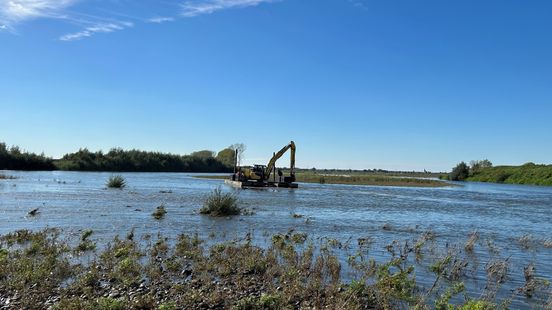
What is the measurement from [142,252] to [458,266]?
9.59 m

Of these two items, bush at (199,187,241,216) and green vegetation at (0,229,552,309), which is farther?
bush at (199,187,241,216)

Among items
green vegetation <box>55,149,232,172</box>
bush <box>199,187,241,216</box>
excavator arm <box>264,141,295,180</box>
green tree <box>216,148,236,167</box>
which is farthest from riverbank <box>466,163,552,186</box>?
bush <box>199,187,241,216</box>

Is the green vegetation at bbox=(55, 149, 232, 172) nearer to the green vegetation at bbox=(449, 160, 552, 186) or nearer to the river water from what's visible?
the green vegetation at bbox=(449, 160, 552, 186)

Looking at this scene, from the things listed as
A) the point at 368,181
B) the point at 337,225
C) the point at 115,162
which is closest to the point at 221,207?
the point at 337,225

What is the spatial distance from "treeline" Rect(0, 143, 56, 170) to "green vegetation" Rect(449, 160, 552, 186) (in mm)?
109493

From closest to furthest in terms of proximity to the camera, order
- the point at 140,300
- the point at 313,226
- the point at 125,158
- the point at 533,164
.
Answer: the point at 140,300 < the point at 313,226 < the point at 125,158 < the point at 533,164

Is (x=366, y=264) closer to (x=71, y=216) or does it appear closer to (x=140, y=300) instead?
(x=140, y=300)

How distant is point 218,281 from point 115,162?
386 ft

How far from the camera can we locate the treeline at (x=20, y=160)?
100 meters

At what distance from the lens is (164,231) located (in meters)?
20.9

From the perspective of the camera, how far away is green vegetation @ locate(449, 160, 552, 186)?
12456 cm

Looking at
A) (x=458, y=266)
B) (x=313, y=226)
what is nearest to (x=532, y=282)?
(x=458, y=266)

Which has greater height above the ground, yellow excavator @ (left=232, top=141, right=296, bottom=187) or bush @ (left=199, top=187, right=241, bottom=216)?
yellow excavator @ (left=232, top=141, right=296, bottom=187)

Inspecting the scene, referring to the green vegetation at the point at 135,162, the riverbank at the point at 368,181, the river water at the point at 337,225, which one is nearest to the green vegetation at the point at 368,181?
the riverbank at the point at 368,181
